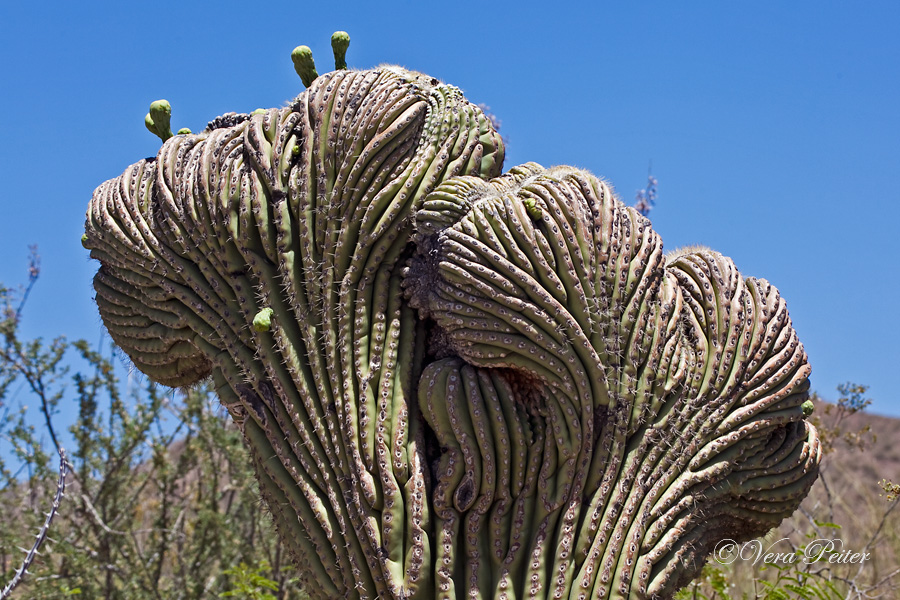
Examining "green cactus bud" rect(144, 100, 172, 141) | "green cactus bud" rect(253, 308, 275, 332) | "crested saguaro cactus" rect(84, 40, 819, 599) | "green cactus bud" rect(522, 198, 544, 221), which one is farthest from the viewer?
"green cactus bud" rect(144, 100, 172, 141)

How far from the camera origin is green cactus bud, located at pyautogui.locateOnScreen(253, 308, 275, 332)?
3.86 m

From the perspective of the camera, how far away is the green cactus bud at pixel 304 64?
444 centimetres

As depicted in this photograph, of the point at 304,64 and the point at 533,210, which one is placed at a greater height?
the point at 304,64

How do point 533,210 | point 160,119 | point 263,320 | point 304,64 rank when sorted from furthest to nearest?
point 160,119, point 304,64, point 263,320, point 533,210

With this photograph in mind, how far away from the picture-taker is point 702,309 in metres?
3.88

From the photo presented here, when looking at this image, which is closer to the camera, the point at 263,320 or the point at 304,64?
the point at 263,320

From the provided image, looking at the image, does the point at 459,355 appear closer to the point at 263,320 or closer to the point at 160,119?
the point at 263,320

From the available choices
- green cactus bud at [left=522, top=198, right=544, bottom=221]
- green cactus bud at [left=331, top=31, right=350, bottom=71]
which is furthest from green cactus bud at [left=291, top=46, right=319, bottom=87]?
green cactus bud at [left=522, top=198, right=544, bottom=221]

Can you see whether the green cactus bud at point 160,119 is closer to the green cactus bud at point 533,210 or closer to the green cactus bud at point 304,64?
the green cactus bud at point 304,64

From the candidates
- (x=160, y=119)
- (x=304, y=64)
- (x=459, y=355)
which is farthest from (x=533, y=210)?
(x=160, y=119)

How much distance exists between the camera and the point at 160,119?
4672mm

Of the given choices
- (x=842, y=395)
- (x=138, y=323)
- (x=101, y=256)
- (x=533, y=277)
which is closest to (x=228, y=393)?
(x=138, y=323)

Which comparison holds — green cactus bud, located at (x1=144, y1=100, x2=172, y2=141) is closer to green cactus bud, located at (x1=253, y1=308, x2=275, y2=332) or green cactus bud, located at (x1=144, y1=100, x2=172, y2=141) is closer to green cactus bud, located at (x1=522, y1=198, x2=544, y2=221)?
green cactus bud, located at (x1=253, y1=308, x2=275, y2=332)

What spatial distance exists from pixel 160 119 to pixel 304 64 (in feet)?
2.69
